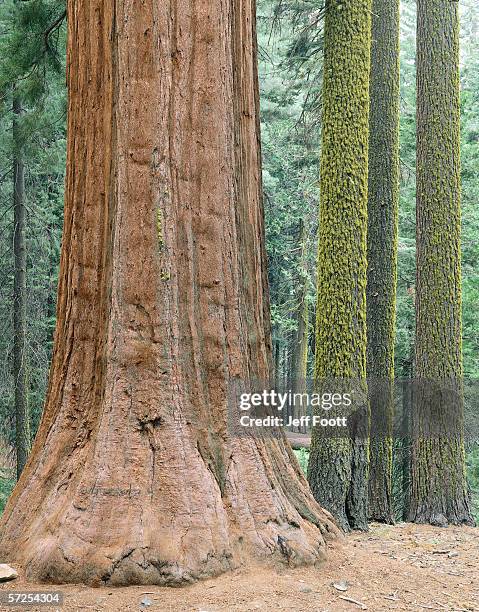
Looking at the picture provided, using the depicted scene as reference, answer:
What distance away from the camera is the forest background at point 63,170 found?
11172 mm

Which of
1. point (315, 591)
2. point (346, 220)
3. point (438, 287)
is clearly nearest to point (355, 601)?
point (315, 591)

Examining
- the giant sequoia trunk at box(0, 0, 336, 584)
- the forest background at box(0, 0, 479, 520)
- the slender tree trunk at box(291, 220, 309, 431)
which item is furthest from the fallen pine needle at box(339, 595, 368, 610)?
the slender tree trunk at box(291, 220, 309, 431)

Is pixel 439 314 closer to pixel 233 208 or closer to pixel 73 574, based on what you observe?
pixel 233 208

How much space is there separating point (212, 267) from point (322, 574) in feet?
5.74

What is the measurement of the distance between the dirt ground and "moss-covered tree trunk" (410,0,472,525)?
18.4 ft

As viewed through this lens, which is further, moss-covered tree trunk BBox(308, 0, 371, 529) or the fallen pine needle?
moss-covered tree trunk BBox(308, 0, 371, 529)

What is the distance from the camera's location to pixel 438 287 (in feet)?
34.4

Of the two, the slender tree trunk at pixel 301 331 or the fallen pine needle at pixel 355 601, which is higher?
the slender tree trunk at pixel 301 331

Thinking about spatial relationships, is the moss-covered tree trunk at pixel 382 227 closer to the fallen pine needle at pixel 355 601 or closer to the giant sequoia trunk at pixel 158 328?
the giant sequoia trunk at pixel 158 328

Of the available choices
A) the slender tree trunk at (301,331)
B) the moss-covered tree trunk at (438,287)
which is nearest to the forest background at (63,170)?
the slender tree trunk at (301,331)

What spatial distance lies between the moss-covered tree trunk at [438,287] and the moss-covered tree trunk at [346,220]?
1.95 metres

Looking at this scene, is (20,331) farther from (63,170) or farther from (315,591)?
(315,591)

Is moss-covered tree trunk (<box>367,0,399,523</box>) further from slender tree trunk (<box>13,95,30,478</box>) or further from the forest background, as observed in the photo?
slender tree trunk (<box>13,95,30,478</box>)

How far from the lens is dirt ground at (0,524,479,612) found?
139 inches
